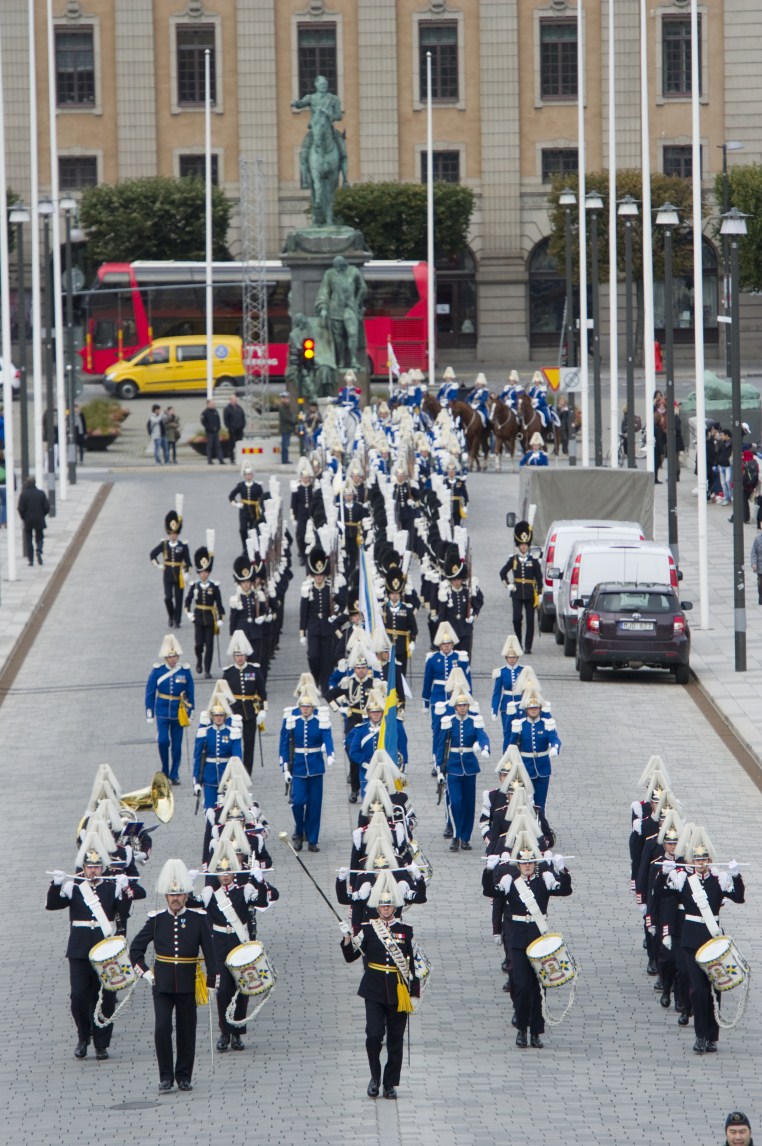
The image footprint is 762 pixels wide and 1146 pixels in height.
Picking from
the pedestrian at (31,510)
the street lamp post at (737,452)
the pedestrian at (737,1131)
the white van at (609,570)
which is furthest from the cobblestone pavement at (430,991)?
the pedestrian at (31,510)

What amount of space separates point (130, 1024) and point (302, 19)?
210 feet

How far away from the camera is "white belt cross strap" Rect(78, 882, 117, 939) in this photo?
15062 mm

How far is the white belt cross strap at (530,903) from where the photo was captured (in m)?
15.1

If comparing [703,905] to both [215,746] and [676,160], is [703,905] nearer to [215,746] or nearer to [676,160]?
[215,746]

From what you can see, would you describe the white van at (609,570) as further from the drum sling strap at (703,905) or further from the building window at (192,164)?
the building window at (192,164)

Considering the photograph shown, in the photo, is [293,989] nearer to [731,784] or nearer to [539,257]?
[731,784]

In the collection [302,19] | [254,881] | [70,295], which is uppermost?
[302,19]

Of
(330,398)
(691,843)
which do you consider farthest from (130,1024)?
(330,398)

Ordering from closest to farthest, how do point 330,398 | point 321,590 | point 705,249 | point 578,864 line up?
point 578,864 < point 321,590 < point 330,398 < point 705,249

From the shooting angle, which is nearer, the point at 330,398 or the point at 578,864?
the point at 578,864

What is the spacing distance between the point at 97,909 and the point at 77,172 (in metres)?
64.0

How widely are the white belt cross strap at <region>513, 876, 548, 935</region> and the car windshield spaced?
1263cm

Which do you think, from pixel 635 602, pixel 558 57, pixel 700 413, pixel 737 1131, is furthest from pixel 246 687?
pixel 558 57

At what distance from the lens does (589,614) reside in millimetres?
27844
